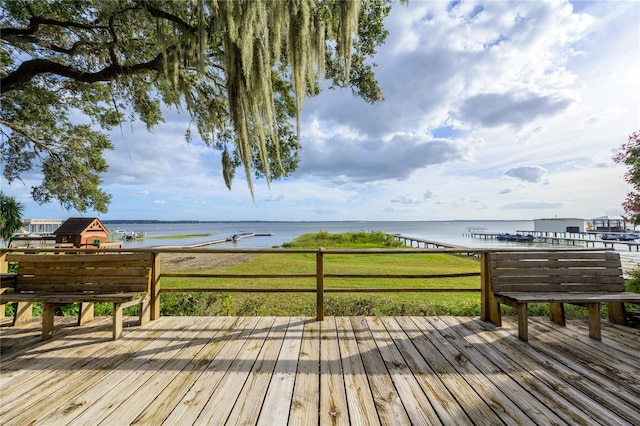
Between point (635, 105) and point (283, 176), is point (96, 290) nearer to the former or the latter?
point (283, 176)

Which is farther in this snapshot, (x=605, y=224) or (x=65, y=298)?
(x=605, y=224)

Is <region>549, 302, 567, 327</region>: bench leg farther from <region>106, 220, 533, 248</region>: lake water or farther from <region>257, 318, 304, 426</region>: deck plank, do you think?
<region>106, 220, 533, 248</region>: lake water

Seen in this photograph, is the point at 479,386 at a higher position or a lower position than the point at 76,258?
lower

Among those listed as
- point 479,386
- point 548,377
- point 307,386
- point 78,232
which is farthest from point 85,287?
point 78,232

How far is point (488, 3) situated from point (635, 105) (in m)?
2.88

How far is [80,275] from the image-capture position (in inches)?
124

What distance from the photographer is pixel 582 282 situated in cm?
318

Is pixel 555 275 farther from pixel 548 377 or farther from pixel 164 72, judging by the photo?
pixel 164 72

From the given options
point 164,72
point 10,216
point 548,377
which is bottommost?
point 548,377

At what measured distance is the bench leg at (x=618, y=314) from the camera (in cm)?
327

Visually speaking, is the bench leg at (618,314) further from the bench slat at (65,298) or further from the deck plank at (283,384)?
the bench slat at (65,298)

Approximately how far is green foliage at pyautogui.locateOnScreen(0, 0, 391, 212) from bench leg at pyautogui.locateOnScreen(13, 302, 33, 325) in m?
2.81

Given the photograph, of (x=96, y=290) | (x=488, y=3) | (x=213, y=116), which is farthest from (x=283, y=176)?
(x=488, y=3)

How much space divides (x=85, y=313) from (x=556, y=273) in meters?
5.76
